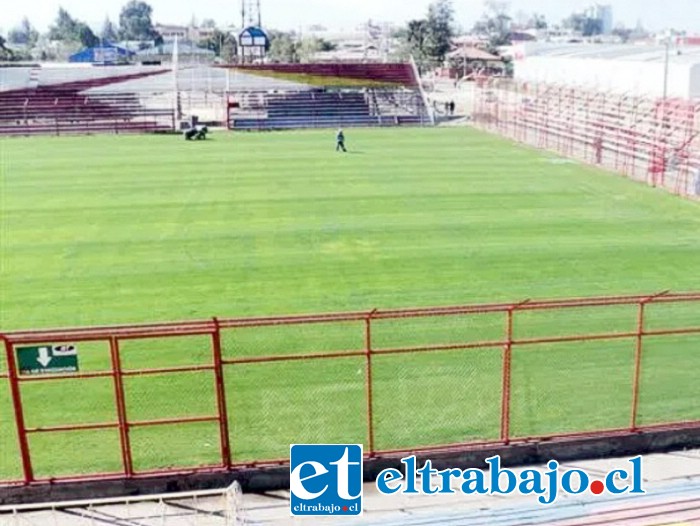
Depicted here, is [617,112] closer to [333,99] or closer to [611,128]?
[611,128]

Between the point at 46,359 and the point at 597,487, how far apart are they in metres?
7.33

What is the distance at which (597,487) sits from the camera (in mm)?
11281

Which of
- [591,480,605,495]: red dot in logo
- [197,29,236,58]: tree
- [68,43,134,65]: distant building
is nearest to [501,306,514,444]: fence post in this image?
[591,480,605,495]: red dot in logo

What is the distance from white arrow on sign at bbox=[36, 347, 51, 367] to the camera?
414 inches

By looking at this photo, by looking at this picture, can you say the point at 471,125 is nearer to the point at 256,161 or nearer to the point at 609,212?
the point at 256,161

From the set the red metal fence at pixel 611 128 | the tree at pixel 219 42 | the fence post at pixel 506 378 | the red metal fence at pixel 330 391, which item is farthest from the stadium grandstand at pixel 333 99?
the tree at pixel 219 42

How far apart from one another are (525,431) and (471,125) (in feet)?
160

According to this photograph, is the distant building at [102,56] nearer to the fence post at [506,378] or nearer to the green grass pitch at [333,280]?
the green grass pitch at [333,280]

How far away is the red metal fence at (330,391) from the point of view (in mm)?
11258

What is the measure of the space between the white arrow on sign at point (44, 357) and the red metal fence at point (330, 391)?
0.13 m

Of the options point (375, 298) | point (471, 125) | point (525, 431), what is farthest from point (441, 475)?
point (471, 125)

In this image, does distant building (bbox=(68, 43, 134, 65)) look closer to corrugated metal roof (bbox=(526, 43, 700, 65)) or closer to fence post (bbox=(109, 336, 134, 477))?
corrugated metal roof (bbox=(526, 43, 700, 65))

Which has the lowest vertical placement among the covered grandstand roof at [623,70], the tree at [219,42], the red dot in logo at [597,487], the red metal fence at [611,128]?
the red dot in logo at [597,487]

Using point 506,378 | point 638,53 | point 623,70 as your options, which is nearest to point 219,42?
point 638,53
